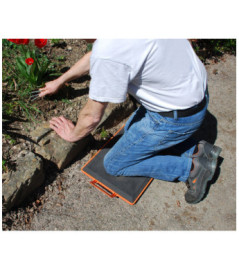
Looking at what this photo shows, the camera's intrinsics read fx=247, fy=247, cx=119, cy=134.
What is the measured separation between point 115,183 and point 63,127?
2.53 ft

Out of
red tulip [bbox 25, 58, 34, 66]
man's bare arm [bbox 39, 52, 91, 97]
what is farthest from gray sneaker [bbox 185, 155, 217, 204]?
red tulip [bbox 25, 58, 34, 66]

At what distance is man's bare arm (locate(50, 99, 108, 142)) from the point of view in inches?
65.6

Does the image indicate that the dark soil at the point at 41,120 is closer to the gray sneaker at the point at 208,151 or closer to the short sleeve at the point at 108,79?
the gray sneaker at the point at 208,151

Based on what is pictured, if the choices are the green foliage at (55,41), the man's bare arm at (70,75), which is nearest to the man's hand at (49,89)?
the man's bare arm at (70,75)

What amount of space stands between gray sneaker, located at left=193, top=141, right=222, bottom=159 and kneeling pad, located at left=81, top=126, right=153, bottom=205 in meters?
0.59

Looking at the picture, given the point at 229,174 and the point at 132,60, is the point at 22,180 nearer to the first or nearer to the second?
the point at 132,60

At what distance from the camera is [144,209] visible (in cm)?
251

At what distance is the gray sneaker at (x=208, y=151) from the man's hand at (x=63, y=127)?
1286 millimetres

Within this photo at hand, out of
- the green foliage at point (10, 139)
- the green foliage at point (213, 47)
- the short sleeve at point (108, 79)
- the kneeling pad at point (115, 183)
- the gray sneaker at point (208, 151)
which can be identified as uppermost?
the short sleeve at point (108, 79)

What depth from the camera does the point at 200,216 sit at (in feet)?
8.28

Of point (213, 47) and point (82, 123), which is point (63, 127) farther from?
point (213, 47)

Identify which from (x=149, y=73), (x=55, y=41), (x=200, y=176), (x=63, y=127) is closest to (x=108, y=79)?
(x=149, y=73)

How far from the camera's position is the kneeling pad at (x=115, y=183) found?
2.48 meters

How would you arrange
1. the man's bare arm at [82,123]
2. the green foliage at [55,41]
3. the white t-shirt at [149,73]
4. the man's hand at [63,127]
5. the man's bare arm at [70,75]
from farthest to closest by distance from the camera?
1. the green foliage at [55,41]
2. the man's hand at [63,127]
3. the man's bare arm at [70,75]
4. the man's bare arm at [82,123]
5. the white t-shirt at [149,73]
